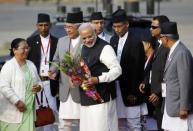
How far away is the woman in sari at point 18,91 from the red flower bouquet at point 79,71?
433 millimetres

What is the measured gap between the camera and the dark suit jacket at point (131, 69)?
373 inches

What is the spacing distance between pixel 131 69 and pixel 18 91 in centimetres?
164

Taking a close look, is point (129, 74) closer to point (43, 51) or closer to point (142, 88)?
point (142, 88)

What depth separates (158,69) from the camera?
29.5 feet

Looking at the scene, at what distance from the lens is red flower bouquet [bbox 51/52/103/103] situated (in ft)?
28.3

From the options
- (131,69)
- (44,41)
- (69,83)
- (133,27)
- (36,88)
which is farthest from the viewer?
(133,27)

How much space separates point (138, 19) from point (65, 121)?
3.33 metres

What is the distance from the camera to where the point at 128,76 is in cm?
950

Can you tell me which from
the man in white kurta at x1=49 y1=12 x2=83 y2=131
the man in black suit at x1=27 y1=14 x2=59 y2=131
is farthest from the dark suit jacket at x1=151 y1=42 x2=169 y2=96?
the man in black suit at x1=27 y1=14 x2=59 y2=131

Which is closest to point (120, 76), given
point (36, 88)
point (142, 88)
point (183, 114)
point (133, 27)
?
point (142, 88)

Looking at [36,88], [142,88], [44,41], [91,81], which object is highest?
[44,41]

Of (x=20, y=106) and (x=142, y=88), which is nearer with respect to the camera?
(x=20, y=106)

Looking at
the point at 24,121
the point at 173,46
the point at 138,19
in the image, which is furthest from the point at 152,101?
the point at 138,19

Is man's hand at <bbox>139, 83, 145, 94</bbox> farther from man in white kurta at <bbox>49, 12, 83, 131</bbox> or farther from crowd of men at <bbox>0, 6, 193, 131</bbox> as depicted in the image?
man in white kurta at <bbox>49, 12, 83, 131</bbox>
